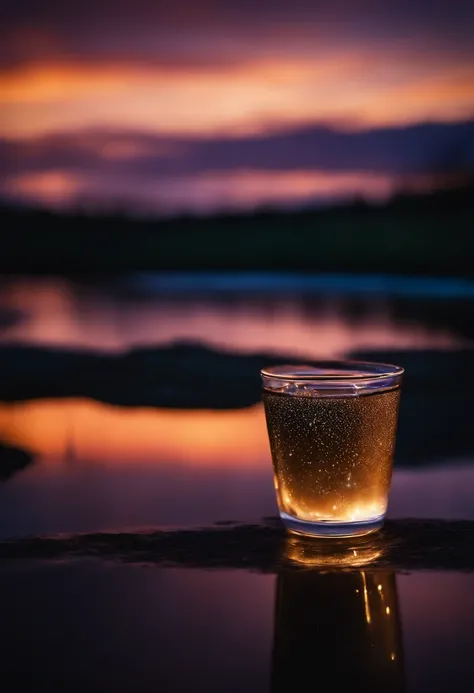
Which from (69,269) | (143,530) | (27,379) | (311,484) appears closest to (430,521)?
(311,484)

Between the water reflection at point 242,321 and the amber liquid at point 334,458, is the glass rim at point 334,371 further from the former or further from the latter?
the water reflection at point 242,321

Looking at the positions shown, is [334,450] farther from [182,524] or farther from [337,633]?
[337,633]

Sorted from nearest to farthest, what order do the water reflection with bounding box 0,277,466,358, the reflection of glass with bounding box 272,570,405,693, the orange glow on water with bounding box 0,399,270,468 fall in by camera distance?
the reflection of glass with bounding box 272,570,405,693 → the orange glow on water with bounding box 0,399,270,468 → the water reflection with bounding box 0,277,466,358

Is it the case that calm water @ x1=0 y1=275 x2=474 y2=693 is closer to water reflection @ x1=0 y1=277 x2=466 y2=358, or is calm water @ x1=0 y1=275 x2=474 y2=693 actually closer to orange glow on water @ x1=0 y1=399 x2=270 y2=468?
orange glow on water @ x1=0 y1=399 x2=270 y2=468

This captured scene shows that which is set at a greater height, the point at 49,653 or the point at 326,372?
the point at 326,372

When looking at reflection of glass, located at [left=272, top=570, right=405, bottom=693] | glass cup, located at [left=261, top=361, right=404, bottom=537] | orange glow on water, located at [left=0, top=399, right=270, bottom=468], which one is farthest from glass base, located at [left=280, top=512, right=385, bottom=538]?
orange glow on water, located at [left=0, top=399, right=270, bottom=468]

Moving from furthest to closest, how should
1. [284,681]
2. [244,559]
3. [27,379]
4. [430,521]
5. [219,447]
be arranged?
[27,379], [219,447], [430,521], [244,559], [284,681]

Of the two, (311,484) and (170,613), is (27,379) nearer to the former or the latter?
(311,484)

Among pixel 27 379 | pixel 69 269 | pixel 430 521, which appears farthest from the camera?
pixel 69 269
